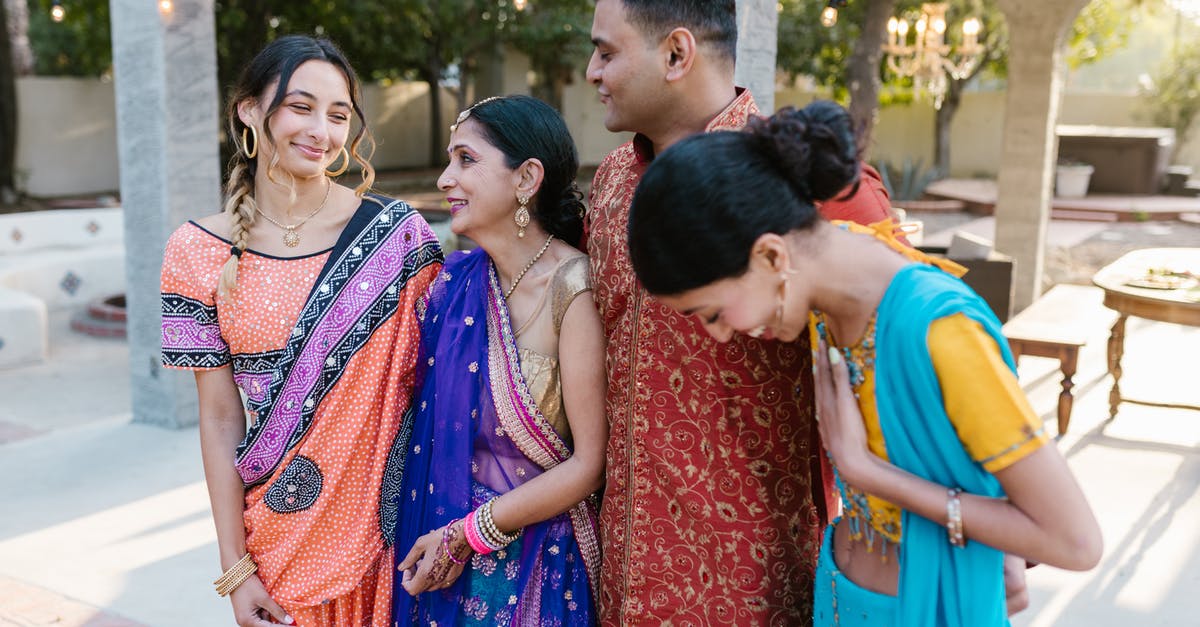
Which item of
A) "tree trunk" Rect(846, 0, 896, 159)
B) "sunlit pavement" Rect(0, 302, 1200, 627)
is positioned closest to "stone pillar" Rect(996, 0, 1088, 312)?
"sunlit pavement" Rect(0, 302, 1200, 627)

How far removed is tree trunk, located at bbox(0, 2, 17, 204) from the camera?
13.7 meters

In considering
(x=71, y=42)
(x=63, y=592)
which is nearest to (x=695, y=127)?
(x=63, y=592)

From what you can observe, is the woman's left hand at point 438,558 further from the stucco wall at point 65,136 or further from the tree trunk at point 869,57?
the stucco wall at point 65,136

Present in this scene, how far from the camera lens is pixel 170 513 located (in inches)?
177

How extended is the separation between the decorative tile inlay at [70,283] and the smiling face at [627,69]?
30.8 ft

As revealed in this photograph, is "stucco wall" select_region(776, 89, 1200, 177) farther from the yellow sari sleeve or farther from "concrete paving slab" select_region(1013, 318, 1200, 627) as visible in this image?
the yellow sari sleeve

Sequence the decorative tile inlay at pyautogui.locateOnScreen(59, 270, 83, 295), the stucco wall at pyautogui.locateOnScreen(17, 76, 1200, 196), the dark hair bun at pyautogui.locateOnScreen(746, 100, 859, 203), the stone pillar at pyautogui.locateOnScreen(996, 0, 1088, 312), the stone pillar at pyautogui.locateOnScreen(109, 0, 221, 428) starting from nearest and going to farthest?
the dark hair bun at pyautogui.locateOnScreen(746, 100, 859, 203) → the stone pillar at pyautogui.locateOnScreen(109, 0, 221, 428) → the stone pillar at pyautogui.locateOnScreen(996, 0, 1088, 312) → the decorative tile inlay at pyautogui.locateOnScreen(59, 270, 83, 295) → the stucco wall at pyautogui.locateOnScreen(17, 76, 1200, 196)

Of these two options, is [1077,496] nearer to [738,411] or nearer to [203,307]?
[738,411]

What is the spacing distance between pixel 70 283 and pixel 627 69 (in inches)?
374

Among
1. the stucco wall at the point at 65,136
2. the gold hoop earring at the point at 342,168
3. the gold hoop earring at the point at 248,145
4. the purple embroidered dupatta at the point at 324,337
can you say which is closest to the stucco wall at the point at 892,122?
the stucco wall at the point at 65,136

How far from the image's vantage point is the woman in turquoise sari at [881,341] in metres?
1.30

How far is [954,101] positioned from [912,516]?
71.6 feet

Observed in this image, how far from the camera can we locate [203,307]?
2.00 metres

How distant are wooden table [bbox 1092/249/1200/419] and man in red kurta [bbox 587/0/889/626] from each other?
4.45 meters
